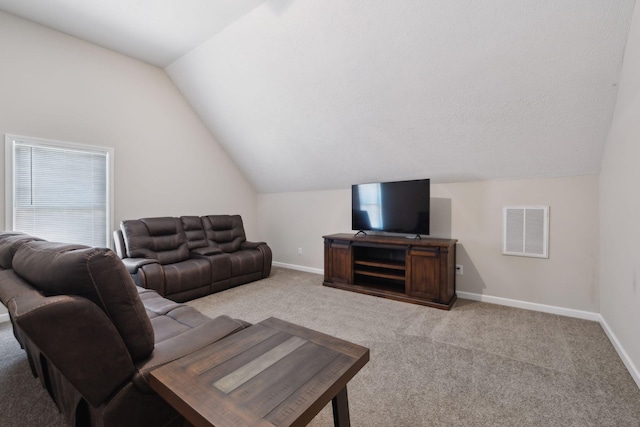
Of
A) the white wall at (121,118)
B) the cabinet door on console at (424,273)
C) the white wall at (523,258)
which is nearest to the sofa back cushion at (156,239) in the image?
Result: the white wall at (121,118)

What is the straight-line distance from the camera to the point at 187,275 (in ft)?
11.6

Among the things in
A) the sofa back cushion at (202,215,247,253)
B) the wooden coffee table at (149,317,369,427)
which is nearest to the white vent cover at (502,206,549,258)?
the wooden coffee table at (149,317,369,427)

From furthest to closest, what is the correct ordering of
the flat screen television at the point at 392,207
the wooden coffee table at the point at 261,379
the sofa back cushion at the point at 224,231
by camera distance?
the sofa back cushion at the point at 224,231, the flat screen television at the point at 392,207, the wooden coffee table at the point at 261,379

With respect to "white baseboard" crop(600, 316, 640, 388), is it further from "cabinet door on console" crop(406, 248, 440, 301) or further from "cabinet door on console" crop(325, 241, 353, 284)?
"cabinet door on console" crop(325, 241, 353, 284)

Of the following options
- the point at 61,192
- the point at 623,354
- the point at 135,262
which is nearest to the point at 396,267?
the point at 623,354

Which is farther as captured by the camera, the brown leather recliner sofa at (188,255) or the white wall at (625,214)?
the brown leather recliner sofa at (188,255)

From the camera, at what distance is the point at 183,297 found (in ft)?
11.6

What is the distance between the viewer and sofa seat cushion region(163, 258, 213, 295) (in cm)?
339

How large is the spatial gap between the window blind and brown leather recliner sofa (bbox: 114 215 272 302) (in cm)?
40

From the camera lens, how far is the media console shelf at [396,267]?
3305mm

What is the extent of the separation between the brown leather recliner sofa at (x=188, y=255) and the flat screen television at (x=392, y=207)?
5.29 feet

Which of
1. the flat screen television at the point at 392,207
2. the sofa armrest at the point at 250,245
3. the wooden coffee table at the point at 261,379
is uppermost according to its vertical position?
the flat screen television at the point at 392,207

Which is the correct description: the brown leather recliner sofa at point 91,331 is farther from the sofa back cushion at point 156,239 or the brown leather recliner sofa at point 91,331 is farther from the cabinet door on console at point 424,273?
the cabinet door on console at point 424,273

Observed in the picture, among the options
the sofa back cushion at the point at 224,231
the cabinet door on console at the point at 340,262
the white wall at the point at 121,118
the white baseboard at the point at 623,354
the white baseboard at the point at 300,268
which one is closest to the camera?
the white baseboard at the point at 623,354
